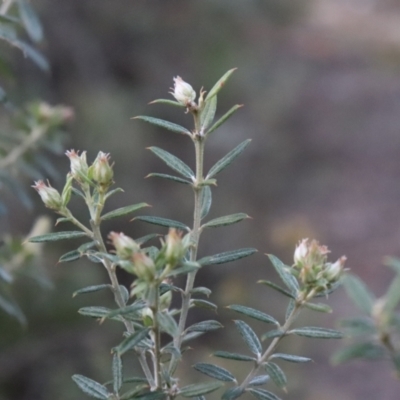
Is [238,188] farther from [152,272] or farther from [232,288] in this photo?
[152,272]

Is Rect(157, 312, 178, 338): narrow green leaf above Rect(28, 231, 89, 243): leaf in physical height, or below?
below

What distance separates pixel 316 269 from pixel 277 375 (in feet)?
0.45

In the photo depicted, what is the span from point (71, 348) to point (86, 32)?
2.28m

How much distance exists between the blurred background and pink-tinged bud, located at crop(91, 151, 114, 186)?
1803 mm

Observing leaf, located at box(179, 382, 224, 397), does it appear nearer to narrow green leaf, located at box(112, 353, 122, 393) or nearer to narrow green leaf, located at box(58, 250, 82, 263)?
narrow green leaf, located at box(112, 353, 122, 393)

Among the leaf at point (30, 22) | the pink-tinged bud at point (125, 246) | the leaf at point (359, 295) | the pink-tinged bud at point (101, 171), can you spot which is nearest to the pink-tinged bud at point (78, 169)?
the pink-tinged bud at point (101, 171)

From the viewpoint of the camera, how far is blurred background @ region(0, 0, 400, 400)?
2885mm

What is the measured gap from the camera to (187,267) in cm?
62

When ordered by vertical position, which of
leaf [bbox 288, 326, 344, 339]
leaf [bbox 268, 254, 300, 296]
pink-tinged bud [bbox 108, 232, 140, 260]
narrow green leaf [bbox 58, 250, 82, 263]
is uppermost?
leaf [bbox 268, 254, 300, 296]

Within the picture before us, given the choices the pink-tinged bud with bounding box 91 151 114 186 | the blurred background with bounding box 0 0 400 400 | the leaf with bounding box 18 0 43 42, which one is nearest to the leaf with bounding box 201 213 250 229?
the pink-tinged bud with bounding box 91 151 114 186

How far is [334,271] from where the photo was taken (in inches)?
27.1

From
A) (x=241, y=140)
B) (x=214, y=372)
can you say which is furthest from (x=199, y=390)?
(x=241, y=140)

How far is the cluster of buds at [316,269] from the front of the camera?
68 centimetres

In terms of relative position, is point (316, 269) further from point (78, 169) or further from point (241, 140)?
point (241, 140)
